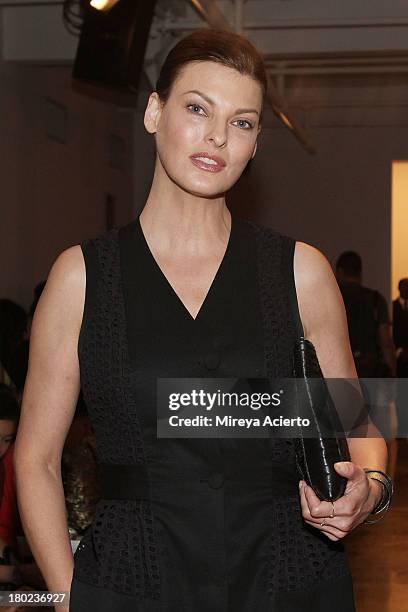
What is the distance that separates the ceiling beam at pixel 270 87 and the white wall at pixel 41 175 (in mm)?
1808

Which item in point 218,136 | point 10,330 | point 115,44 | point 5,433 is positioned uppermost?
point 115,44

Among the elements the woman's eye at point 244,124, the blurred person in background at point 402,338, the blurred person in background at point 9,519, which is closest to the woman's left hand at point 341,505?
the woman's eye at point 244,124

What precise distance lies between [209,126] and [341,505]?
0.52 meters

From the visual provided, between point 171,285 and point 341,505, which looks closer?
point 341,505

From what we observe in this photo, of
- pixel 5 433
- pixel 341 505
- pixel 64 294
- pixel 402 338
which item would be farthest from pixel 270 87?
pixel 341 505

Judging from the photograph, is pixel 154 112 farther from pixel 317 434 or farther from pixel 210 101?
pixel 317 434

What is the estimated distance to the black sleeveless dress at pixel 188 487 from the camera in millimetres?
1411

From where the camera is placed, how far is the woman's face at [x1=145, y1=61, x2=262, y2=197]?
1.47m

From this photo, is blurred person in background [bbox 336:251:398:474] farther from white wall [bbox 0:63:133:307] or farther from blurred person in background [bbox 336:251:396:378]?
white wall [bbox 0:63:133:307]

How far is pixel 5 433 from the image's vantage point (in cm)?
389

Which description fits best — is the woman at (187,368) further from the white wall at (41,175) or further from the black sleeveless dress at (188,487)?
the white wall at (41,175)

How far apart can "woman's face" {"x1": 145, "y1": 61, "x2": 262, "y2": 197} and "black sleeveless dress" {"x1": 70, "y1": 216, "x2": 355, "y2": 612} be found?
0.48 ft

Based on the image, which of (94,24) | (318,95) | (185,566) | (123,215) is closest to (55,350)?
(185,566)

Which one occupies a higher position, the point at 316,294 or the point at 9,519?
the point at 316,294
